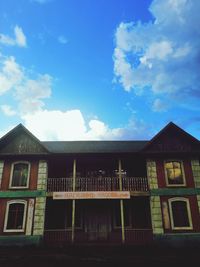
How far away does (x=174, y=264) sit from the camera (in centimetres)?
937

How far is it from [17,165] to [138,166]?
882 centimetres

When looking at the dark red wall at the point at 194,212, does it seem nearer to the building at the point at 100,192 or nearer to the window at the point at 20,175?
the building at the point at 100,192

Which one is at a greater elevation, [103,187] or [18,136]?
[18,136]

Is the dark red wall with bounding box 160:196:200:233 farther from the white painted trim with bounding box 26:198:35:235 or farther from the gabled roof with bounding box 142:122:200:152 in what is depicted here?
the white painted trim with bounding box 26:198:35:235

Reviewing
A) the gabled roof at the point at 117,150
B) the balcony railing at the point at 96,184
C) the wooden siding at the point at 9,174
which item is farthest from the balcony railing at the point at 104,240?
the gabled roof at the point at 117,150

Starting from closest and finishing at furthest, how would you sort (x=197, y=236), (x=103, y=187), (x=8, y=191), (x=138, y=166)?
(x=197, y=236), (x=8, y=191), (x=103, y=187), (x=138, y=166)

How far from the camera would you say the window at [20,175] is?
15391 millimetres

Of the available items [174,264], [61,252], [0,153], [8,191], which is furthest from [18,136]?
[174,264]

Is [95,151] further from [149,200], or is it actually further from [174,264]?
[174,264]

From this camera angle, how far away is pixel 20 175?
15609mm

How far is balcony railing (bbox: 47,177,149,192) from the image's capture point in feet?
52.4

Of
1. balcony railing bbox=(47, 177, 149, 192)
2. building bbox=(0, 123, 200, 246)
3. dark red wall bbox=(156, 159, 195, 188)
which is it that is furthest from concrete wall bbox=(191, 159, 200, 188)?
balcony railing bbox=(47, 177, 149, 192)

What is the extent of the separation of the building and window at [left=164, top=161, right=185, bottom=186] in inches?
2.5

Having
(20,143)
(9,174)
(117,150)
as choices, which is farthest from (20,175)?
(117,150)
